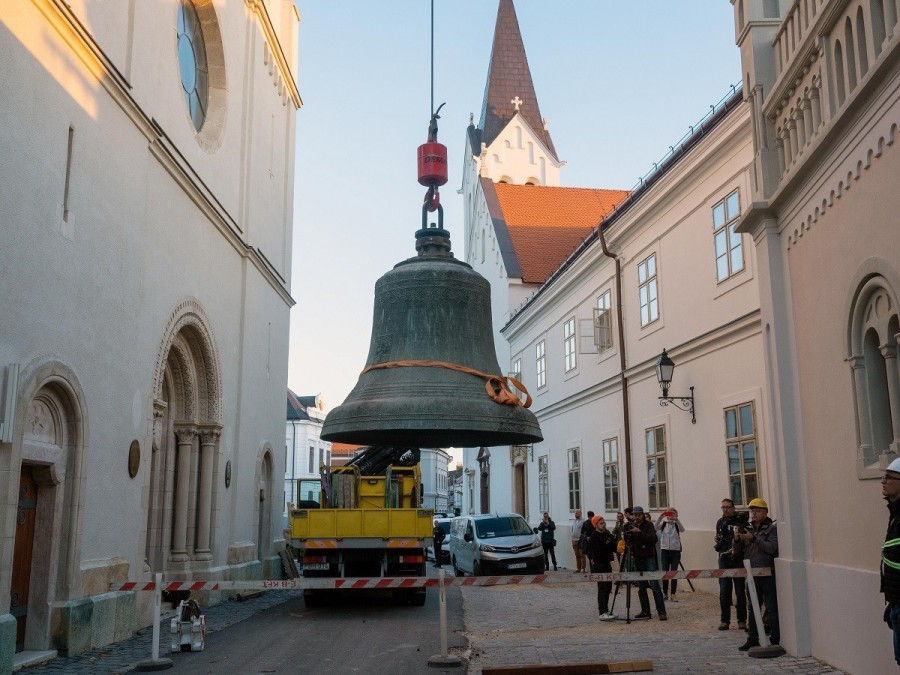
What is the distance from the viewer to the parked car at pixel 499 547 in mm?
20578

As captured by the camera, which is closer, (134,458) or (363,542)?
(134,458)

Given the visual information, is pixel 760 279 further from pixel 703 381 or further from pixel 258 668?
pixel 703 381

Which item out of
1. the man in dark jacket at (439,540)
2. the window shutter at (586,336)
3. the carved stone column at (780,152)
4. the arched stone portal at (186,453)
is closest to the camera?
the carved stone column at (780,152)

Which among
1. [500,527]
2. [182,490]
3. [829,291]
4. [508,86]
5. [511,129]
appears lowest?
[500,527]

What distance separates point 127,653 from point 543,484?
19001 mm

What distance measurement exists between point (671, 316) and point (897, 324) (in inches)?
453

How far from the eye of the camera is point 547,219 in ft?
121

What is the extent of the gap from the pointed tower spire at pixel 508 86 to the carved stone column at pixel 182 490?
3487 cm

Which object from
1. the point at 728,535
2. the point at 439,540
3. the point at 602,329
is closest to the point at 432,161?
the point at 728,535

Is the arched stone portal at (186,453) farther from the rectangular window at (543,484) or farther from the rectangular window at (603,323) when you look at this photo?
the rectangular window at (543,484)

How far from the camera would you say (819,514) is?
27.5 feet

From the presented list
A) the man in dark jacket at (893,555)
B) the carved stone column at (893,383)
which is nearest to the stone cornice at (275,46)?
the carved stone column at (893,383)

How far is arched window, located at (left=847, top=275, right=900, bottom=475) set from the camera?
22.6 ft

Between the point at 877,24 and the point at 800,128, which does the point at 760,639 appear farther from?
the point at 877,24
